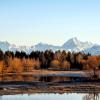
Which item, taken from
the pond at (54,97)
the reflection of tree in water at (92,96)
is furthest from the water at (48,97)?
the reflection of tree in water at (92,96)

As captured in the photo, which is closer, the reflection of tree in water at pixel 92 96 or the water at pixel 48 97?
the water at pixel 48 97

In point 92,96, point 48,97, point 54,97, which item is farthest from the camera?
point 92,96

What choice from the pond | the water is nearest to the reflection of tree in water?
the pond

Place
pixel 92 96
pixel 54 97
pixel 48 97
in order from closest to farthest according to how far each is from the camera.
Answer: pixel 48 97
pixel 54 97
pixel 92 96

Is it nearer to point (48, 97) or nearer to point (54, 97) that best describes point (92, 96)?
point (54, 97)

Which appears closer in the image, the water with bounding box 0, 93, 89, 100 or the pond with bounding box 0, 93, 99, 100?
the water with bounding box 0, 93, 89, 100

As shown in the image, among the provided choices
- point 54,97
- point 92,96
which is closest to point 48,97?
point 54,97

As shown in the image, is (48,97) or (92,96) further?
(92,96)

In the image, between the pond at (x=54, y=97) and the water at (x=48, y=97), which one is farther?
the pond at (x=54, y=97)

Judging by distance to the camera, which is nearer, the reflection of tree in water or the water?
the water

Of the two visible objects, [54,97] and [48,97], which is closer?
[48,97]

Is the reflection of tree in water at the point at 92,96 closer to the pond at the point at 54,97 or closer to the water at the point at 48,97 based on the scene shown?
the pond at the point at 54,97

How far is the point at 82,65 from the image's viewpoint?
188 m

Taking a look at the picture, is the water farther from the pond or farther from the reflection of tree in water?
the reflection of tree in water
